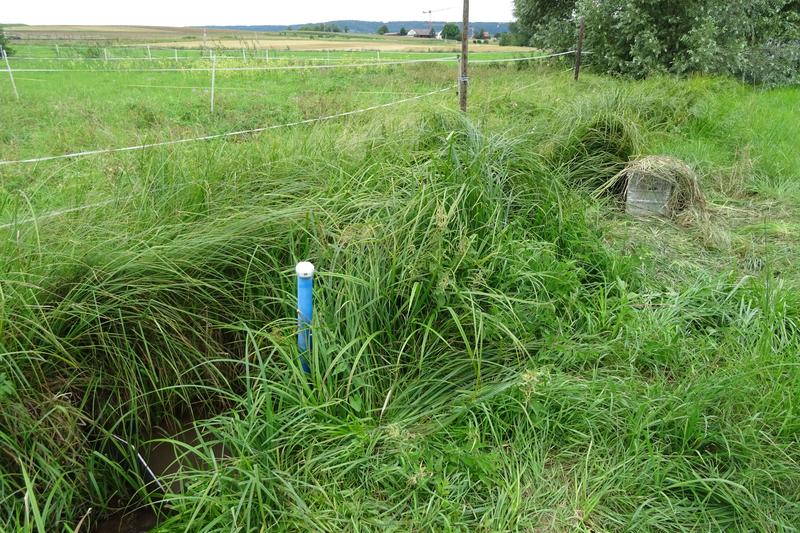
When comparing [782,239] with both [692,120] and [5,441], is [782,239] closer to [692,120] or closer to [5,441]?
[692,120]

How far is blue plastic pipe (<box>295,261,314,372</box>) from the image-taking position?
2053 mm

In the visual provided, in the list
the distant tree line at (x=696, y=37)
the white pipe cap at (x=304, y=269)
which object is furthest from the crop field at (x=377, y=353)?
the distant tree line at (x=696, y=37)

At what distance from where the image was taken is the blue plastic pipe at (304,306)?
205 cm

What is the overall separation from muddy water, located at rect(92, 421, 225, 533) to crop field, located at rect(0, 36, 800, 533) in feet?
0.04

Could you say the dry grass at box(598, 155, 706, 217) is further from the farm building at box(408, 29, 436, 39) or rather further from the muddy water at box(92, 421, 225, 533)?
the farm building at box(408, 29, 436, 39)

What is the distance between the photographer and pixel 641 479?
1.91 m

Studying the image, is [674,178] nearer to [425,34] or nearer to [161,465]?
[161,465]

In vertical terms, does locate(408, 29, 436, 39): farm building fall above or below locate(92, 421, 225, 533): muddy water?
above

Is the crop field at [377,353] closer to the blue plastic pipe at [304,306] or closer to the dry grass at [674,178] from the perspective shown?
the blue plastic pipe at [304,306]

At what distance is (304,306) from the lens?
2158mm

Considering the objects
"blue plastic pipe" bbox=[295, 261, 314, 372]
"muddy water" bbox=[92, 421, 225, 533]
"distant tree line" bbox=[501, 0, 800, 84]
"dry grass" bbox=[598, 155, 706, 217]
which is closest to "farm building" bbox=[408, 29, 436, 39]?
"distant tree line" bbox=[501, 0, 800, 84]

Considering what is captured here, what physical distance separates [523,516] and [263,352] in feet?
4.21

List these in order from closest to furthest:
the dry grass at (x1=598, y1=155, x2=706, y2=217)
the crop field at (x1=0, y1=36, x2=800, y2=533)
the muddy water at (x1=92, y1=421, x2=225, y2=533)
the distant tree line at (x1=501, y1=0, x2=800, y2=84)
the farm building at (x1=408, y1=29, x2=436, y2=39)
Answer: the crop field at (x1=0, y1=36, x2=800, y2=533) → the muddy water at (x1=92, y1=421, x2=225, y2=533) → the dry grass at (x1=598, y1=155, x2=706, y2=217) → the distant tree line at (x1=501, y1=0, x2=800, y2=84) → the farm building at (x1=408, y1=29, x2=436, y2=39)

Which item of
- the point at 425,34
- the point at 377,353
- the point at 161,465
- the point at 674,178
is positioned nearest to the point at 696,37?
the point at 674,178
